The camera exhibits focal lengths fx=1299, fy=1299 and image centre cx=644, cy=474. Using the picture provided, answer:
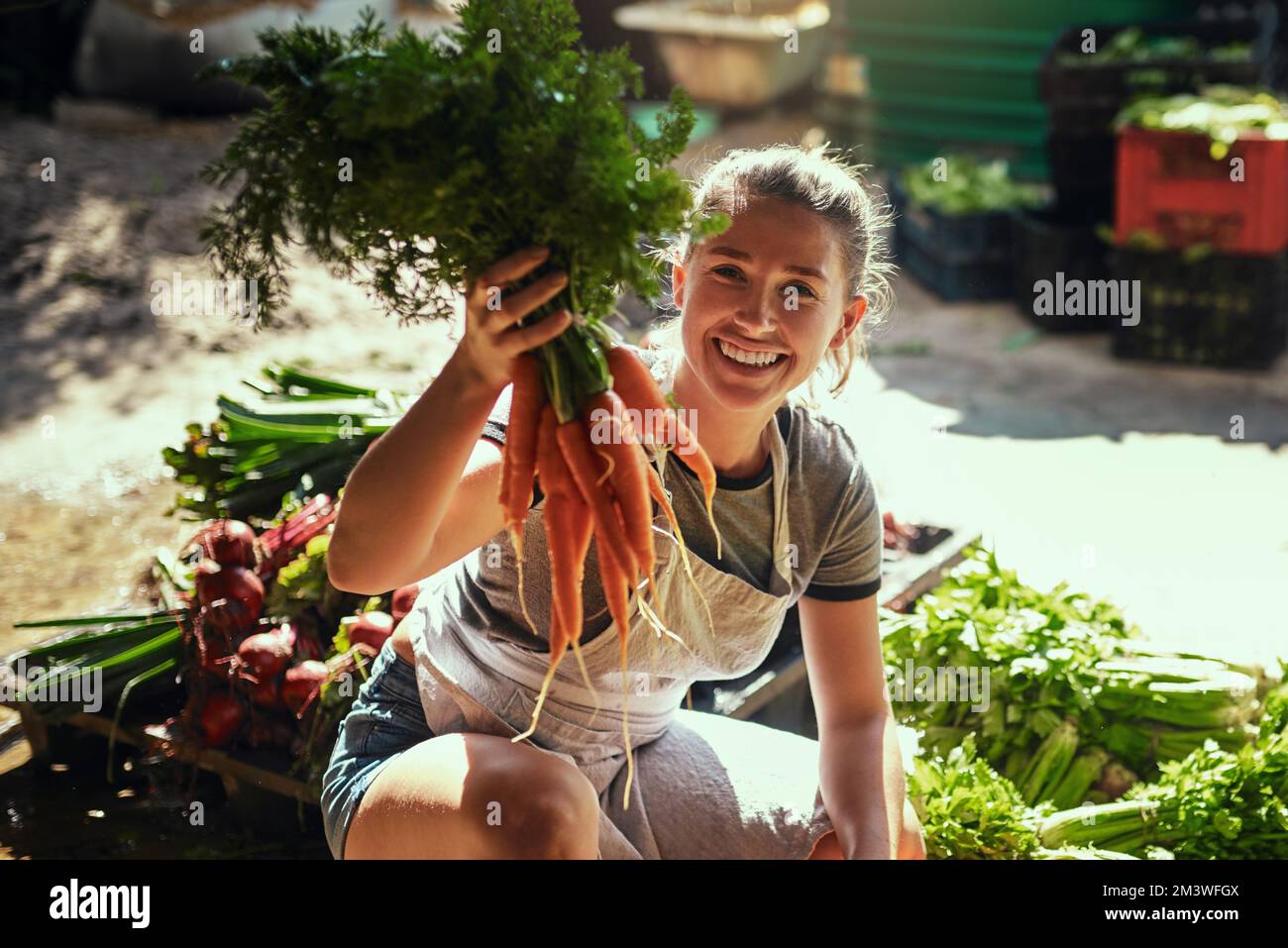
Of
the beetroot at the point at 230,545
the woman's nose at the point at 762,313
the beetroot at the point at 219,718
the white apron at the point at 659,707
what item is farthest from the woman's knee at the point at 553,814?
the beetroot at the point at 230,545

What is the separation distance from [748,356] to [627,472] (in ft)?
1.03

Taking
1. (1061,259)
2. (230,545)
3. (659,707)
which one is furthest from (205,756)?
(1061,259)

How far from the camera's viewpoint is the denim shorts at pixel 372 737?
190cm

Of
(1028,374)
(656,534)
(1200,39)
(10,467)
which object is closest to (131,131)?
(10,467)

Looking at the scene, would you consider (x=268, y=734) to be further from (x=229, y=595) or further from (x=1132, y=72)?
(x=1132, y=72)

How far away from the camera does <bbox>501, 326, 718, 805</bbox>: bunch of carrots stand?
1632 millimetres

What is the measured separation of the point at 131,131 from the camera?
25.1 feet

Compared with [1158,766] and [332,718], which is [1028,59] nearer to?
[1158,766]

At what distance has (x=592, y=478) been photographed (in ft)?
5.49

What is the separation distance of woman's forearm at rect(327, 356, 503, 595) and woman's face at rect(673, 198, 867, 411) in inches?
18.2

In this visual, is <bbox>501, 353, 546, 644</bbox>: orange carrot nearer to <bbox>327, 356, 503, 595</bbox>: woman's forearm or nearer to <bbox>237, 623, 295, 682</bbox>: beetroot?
<bbox>327, 356, 503, 595</bbox>: woman's forearm

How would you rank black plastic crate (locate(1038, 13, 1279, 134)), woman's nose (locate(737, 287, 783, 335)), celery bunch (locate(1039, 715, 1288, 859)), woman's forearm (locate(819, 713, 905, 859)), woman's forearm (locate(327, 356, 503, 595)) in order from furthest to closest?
black plastic crate (locate(1038, 13, 1279, 134)) < celery bunch (locate(1039, 715, 1288, 859)) < woman's forearm (locate(819, 713, 905, 859)) < woman's nose (locate(737, 287, 783, 335)) < woman's forearm (locate(327, 356, 503, 595))

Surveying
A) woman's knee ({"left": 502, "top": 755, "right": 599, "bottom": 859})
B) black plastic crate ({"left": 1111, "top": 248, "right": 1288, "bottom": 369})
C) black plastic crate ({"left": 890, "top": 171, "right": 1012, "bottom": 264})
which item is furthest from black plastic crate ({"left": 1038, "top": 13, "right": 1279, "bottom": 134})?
woman's knee ({"left": 502, "top": 755, "right": 599, "bottom": 859})

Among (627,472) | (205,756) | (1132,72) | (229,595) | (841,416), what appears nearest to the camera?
(627,472)
